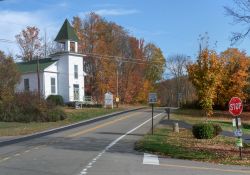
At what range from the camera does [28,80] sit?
7138 centimetres

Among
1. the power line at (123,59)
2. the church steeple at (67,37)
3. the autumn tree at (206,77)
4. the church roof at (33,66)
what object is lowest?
the autumn tree at (206,77)

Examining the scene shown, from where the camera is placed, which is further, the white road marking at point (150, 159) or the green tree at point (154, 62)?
the green tree at point (154, 62)

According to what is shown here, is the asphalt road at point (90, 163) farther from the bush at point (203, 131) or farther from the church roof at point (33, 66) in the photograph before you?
the church roof at point (33, 66)

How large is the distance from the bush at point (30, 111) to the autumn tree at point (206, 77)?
1399 centimetres

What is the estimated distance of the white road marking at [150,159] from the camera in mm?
17922

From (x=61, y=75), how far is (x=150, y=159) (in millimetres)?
53153

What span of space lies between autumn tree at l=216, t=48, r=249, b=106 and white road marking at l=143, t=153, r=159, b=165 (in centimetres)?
5089

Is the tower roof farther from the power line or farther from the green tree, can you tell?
the green tree

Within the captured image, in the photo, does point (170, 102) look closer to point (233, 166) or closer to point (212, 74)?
point (212, 74)

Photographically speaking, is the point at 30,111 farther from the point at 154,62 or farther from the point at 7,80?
the point at 154,62

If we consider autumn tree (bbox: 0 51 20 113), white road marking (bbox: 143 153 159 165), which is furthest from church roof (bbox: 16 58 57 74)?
white road marking (bbox: 143 153 159 165)

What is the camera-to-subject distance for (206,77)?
166 ft

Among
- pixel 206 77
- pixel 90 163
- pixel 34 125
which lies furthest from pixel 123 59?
pixel 90 163

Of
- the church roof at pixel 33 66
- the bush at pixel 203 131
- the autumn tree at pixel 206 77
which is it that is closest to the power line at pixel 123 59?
the church roof at pixel 33 66
